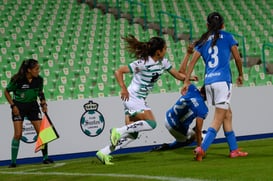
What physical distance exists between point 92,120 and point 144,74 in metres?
3.75

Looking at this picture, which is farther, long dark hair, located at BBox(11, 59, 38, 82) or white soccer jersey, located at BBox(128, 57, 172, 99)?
long dark hair, located at BBox(11, 59, 38, 82)

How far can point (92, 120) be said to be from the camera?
1284 centimetres

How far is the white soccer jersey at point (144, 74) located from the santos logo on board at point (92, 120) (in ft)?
11.6

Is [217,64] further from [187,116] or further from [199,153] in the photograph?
[187,116]

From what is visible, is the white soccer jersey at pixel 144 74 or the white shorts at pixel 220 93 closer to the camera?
the white shorts at pixel 220 93

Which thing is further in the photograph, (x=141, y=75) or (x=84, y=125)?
(x=84, y=125)

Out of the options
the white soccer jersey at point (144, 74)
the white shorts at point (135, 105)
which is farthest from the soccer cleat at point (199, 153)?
the white soccer jersey at point (144, 74)

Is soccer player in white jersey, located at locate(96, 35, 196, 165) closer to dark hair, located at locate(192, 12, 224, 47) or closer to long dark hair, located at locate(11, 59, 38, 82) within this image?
dark hair, located at locate(192, 12, 224, 47)

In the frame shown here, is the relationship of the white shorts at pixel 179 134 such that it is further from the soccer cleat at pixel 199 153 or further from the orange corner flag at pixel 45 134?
the soccer cleat at pixel 199 153

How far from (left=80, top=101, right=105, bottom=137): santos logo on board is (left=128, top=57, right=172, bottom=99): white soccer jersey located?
3.53 metres

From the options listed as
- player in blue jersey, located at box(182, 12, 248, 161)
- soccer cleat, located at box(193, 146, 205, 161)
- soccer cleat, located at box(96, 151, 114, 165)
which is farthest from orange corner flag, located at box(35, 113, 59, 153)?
soccer cleat, located at box(193, 146, 205, 161)

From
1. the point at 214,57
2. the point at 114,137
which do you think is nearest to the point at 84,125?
the point at 114,137

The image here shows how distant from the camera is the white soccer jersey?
363 inches

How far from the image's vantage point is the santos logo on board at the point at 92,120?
503 inches
